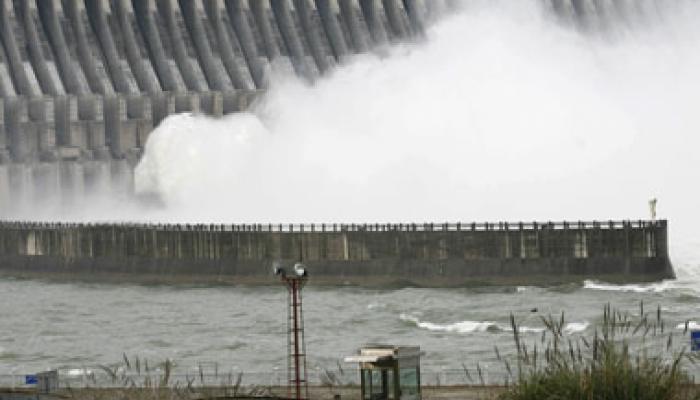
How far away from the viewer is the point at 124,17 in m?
109

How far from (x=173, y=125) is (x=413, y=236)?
3396 centimetres

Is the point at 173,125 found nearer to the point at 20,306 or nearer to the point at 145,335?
the point at 20,306

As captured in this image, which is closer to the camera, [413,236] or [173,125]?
[413,236]

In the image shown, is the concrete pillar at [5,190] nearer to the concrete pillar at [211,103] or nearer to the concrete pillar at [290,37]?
the concrete pillar at [211,103]

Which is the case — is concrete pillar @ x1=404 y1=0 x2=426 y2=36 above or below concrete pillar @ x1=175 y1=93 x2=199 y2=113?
above

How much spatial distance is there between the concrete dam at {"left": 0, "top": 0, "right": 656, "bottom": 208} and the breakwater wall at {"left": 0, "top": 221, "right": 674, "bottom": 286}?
56.3ft

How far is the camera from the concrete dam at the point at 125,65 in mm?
104875

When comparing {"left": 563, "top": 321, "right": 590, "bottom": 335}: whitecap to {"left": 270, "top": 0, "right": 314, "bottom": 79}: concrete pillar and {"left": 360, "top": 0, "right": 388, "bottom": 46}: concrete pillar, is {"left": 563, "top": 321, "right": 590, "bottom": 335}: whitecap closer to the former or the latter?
{"left": 270, "top": 0, "right": 314, "bottom": 79}: concrete pillar

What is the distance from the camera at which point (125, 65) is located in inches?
4274

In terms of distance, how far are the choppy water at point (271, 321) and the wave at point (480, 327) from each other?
1.6 inches

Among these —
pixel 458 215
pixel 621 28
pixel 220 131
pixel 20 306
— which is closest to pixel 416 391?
pixel 20 306

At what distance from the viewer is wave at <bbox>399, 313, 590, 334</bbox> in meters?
58.7

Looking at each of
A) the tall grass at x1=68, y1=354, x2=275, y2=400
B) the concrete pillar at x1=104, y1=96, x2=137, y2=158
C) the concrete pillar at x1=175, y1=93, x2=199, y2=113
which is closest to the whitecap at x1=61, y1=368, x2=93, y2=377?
the tall grass at x1=68, y1=354, x2=275, y2=400

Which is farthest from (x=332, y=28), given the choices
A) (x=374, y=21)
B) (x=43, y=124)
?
(x=43, y=124)
